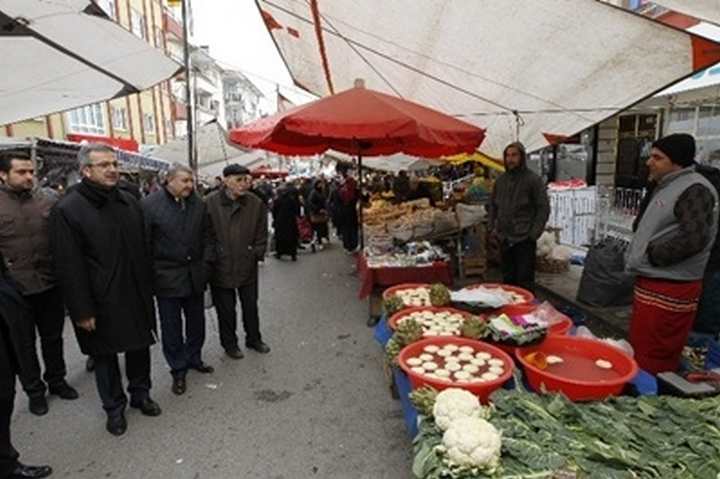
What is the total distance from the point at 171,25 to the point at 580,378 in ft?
113

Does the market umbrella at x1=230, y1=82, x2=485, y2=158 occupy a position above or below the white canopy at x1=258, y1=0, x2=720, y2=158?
below

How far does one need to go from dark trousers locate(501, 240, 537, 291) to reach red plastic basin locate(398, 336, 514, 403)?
8.81 feet

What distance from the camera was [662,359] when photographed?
3176 mm

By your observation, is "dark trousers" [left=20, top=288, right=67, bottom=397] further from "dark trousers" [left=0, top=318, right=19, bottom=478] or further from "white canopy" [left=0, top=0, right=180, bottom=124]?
"white canopy" [left=0, top=0, right=180, bottom=124]

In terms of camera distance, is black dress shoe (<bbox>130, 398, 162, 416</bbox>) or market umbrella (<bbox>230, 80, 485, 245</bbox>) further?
market umbrella (<bbox>230, 80, 485, 245</bbox>)

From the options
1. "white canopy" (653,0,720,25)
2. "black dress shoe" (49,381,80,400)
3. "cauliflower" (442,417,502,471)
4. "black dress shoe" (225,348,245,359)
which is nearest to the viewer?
"cauliflower" (442,417,502,471)

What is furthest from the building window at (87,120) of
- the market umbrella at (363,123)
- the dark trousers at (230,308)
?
the dark trousers at (230,308)

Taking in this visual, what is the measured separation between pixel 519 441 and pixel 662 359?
2.00m

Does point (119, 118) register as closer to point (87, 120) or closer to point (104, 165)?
point (87, 120)

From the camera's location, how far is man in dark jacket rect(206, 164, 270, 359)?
4.46 metres

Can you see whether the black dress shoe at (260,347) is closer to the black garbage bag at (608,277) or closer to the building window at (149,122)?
the black garbage bag at (608,277)

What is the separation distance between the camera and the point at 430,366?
260cm

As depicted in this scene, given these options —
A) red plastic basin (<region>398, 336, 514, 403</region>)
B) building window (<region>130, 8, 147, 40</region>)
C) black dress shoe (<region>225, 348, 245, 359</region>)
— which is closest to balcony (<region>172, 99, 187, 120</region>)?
building window (<region>130, 8, 147, 40</region>)

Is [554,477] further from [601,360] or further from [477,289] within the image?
[477,289]
